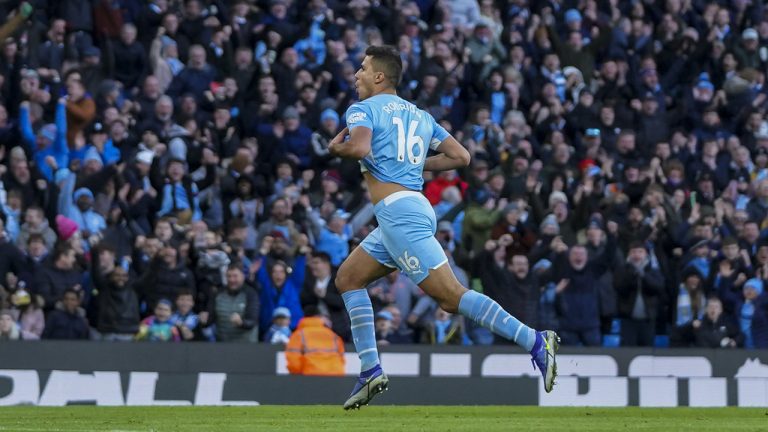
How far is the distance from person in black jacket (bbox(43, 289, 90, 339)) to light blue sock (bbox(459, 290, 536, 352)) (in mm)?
7780

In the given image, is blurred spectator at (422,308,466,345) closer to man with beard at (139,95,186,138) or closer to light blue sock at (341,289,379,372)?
man with beard at (139,95,186,138)

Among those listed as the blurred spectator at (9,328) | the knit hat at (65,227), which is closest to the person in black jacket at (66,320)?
the blurred spectator at (9,328)

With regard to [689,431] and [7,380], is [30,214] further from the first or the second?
[689,431]

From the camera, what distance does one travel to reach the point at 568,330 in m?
19.7

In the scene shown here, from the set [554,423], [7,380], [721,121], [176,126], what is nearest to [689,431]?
[554,423]

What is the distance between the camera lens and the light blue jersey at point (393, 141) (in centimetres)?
1077

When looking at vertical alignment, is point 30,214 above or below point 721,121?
below

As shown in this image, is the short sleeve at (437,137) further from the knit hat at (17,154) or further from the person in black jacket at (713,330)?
the person in black jacket at (713,330)

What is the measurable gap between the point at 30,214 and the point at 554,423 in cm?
797

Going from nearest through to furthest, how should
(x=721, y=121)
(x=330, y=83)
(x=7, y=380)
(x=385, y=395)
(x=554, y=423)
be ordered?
1. (x=554, y=423)
2. (x=7, y=380)
3. (x=385, y=395)
4. (x=330, y=83)
5. (x=721, y=121)

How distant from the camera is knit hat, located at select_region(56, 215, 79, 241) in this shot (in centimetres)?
1816

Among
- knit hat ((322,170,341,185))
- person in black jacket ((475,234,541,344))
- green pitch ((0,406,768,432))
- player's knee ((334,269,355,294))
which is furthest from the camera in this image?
knit hat ((322,170,341,185))

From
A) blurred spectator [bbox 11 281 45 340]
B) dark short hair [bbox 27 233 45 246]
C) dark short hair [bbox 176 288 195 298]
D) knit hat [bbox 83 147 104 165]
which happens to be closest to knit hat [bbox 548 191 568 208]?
dark short hair [bbox 176 288 195 298]

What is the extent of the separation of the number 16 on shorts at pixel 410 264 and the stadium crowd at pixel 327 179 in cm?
744
